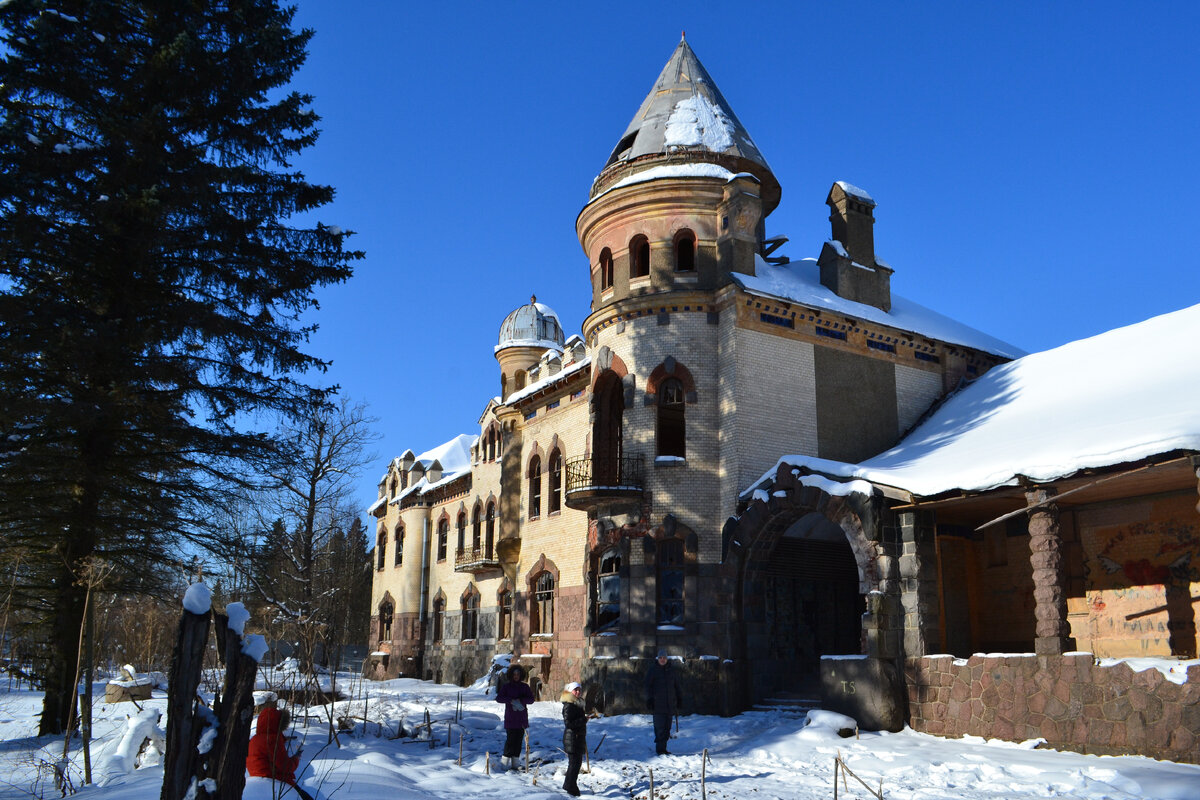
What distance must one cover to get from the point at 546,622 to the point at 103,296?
1576 centimetres

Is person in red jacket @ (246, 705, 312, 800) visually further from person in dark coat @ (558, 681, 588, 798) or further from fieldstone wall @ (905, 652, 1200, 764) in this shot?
fieldstone wall @ (905, 652, 1200, 764)

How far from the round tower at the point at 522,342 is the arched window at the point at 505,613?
892 centimetres

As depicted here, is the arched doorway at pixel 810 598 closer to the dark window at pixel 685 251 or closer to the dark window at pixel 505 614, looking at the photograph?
the dark window at pixel 685 251

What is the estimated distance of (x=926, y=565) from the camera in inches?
659

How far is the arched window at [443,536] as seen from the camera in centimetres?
3753

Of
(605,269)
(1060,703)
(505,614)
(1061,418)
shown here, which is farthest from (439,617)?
(1060,703)

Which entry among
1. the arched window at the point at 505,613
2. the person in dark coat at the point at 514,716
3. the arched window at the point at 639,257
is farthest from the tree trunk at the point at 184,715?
the arched window at the point at 505,613

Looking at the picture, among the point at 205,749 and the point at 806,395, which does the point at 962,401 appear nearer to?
the point at 806,395

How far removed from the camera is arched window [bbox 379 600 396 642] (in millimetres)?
40894

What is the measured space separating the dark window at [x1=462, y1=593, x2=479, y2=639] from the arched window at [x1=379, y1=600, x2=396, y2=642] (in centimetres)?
732

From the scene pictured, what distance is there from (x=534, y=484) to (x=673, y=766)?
15.4 m

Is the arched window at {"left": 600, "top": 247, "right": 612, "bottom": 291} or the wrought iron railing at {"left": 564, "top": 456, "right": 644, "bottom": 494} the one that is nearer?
the wrought iron railing at {"left": 564, "top": 456, "right": 644, "bottom": 494}

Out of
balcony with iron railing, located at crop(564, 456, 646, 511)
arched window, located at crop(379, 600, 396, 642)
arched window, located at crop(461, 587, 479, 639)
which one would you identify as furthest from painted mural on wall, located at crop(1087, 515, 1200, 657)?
arched window, located at crop(379, 600, 396, 642)

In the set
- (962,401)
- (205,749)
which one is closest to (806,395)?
(962,401)
